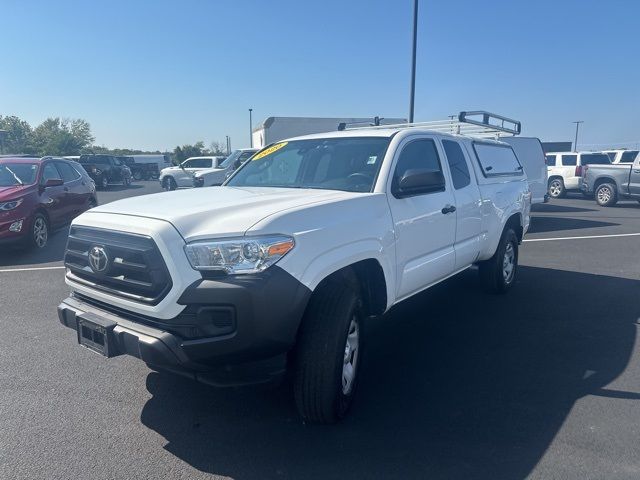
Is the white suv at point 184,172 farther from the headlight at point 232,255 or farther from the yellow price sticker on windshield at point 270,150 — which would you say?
the headlight at point 232,255

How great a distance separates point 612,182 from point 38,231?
16.9 meters

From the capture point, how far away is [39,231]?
353 inches

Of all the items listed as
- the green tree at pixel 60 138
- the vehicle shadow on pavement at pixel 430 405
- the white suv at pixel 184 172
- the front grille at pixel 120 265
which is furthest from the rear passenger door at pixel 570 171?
the green tree at pixel 60 138

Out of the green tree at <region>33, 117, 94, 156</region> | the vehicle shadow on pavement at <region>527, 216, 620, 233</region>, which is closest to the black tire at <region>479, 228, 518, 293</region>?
the vehicle shadow on pavement at <region>527, 216, 620, 233</region>

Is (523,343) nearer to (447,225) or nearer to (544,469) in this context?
(447,225)

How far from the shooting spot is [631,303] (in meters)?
5.97

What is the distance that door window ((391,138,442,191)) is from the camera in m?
4.16

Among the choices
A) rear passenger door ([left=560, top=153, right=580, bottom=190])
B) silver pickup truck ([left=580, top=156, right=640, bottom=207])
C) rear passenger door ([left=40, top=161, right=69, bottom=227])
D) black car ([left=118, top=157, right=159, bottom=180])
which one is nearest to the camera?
rear passenger door ([left=40, top=161, right=69, bottom=227])

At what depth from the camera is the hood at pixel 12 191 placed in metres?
8.28

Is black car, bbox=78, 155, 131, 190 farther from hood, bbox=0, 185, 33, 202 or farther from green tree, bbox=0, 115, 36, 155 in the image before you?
green tree, bbox=0, 115, 36, 155

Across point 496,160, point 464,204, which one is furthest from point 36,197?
point 496,160

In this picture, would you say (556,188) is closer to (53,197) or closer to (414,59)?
(414,59)

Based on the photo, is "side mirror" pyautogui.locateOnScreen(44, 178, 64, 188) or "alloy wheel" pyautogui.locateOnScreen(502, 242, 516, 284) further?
"side mirror" pyautogui.locateOnScreen(44, 178, 64, 188)

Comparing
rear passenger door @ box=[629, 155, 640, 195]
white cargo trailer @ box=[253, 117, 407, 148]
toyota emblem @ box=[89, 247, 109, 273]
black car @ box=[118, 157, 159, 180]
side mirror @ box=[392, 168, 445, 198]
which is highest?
white cargo trailer @ box=[253, 117, 407, 148]
